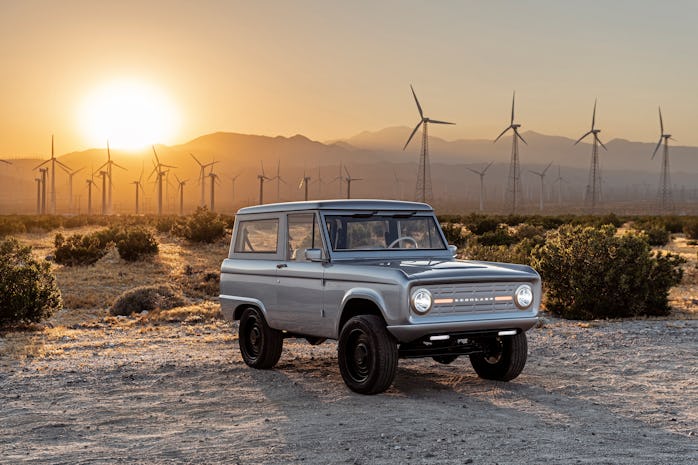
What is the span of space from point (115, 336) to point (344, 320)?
24.8ft

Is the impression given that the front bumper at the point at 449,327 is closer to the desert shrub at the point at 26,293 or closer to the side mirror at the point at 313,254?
the side mirror at the point at 313,254

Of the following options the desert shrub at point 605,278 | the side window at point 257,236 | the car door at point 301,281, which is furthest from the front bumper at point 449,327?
the desert shrub at point 605,278

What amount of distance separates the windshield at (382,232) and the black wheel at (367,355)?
4.09ft

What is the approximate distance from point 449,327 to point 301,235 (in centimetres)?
261

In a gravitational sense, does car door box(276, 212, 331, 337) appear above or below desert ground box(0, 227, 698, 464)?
above

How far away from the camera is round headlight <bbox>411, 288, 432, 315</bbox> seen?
8609 millimetres

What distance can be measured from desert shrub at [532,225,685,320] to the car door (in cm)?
908

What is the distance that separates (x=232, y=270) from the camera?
464 inches

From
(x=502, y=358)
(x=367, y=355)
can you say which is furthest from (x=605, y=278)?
(x=367, y=355)

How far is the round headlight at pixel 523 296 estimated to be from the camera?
30.5ft

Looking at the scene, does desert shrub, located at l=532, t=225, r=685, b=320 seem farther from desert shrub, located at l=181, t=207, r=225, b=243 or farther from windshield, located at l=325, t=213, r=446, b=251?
desert shrub, located at l=181, t=207, r=225, b=243

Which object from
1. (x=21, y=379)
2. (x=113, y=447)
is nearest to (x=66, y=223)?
(x=21, y=379)

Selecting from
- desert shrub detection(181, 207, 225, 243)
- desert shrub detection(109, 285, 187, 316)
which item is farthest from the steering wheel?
desert shrub detection(181, 207, 225, 243)

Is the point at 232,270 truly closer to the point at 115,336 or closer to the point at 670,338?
the point at 115,336
